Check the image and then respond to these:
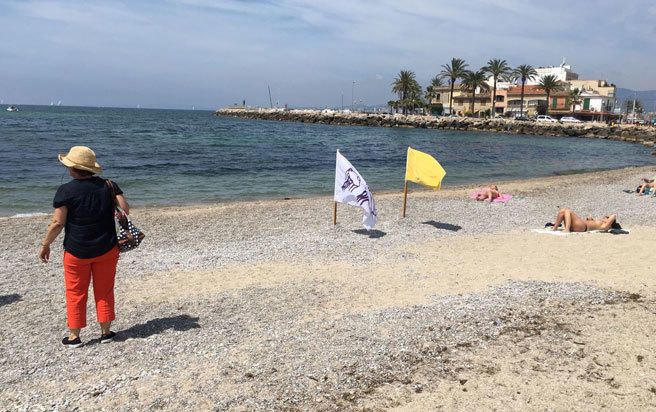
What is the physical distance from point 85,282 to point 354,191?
692cm

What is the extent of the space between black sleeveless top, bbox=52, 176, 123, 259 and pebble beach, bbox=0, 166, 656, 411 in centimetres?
119

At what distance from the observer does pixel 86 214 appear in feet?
16.4

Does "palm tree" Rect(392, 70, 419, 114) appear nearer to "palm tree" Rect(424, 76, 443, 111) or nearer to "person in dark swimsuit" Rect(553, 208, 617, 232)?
"palm tree" Rect(424, 76, 443, 111)

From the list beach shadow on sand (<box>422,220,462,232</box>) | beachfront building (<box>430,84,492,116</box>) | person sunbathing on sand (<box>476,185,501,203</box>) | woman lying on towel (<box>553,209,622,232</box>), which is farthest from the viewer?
beachfront building (<box>430,84,492,116</box>)

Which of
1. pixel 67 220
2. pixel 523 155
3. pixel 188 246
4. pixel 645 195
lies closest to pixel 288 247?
pixel 188 246

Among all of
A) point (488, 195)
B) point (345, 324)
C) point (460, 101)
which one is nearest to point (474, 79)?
point (460, 101)

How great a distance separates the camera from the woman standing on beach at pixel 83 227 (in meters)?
4.98

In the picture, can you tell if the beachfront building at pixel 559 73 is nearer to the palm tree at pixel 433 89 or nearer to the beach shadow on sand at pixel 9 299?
the palm tree at pixel 433 89

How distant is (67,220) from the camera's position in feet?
16.5

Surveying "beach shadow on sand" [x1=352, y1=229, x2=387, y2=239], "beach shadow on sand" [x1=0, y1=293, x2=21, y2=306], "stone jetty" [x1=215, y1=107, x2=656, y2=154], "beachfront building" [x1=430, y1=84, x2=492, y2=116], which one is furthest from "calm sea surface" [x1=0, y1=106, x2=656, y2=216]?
"beachfront building" [x1=430, y1=84, x2=492, y2=116]

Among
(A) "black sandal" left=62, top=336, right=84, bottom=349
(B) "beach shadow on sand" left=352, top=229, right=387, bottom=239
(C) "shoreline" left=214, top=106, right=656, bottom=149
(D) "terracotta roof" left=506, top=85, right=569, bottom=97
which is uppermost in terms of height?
(D) "terracotta roof" left=506, top=85, right=569, bottom=97

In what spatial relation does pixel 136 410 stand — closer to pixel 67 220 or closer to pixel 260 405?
pixel 260 405

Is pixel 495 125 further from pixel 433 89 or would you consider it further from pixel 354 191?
pixel 354 191

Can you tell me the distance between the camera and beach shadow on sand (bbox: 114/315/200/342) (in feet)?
19.1
